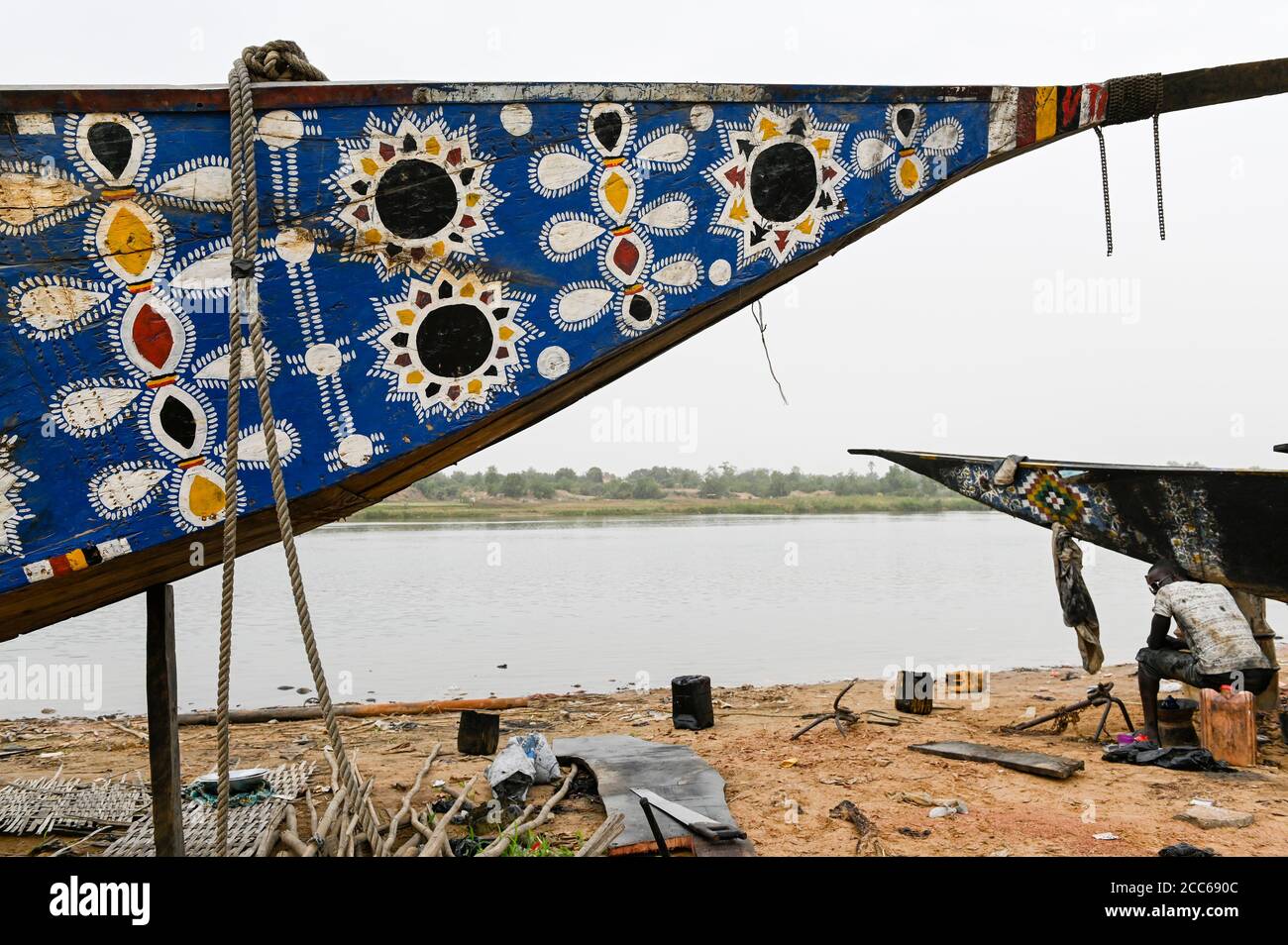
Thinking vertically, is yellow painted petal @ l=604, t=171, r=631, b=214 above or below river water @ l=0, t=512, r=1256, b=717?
above

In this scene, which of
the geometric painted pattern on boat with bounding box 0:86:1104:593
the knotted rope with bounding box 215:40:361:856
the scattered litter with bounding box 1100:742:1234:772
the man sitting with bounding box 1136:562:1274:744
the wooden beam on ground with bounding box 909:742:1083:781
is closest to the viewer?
the knotted rope with bounding box 215:40:361:856

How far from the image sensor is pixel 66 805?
4.70m

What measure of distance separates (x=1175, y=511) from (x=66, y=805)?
687cm

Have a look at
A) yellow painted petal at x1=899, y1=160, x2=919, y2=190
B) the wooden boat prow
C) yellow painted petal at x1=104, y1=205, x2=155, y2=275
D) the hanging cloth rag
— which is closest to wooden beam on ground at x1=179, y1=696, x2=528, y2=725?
the hanging cloth rag

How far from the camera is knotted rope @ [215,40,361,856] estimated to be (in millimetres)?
2408

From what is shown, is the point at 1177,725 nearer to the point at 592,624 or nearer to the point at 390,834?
the point at 390,834

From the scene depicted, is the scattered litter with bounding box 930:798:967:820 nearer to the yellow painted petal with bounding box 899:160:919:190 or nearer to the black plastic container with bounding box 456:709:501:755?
the black plastic container with bounding box 456:709:501:755

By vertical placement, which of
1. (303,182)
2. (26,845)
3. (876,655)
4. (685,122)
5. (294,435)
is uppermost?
(685,122)

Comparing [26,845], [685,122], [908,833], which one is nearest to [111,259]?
[685,122]

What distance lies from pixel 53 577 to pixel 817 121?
2.60 metres

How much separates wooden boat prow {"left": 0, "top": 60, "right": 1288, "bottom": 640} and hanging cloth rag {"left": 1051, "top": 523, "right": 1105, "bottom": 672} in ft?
14.1

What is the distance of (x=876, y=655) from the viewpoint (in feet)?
37.4

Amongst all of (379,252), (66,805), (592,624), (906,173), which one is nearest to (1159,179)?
(906,173)

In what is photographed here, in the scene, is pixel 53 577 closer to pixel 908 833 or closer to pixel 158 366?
pixel 158 366
